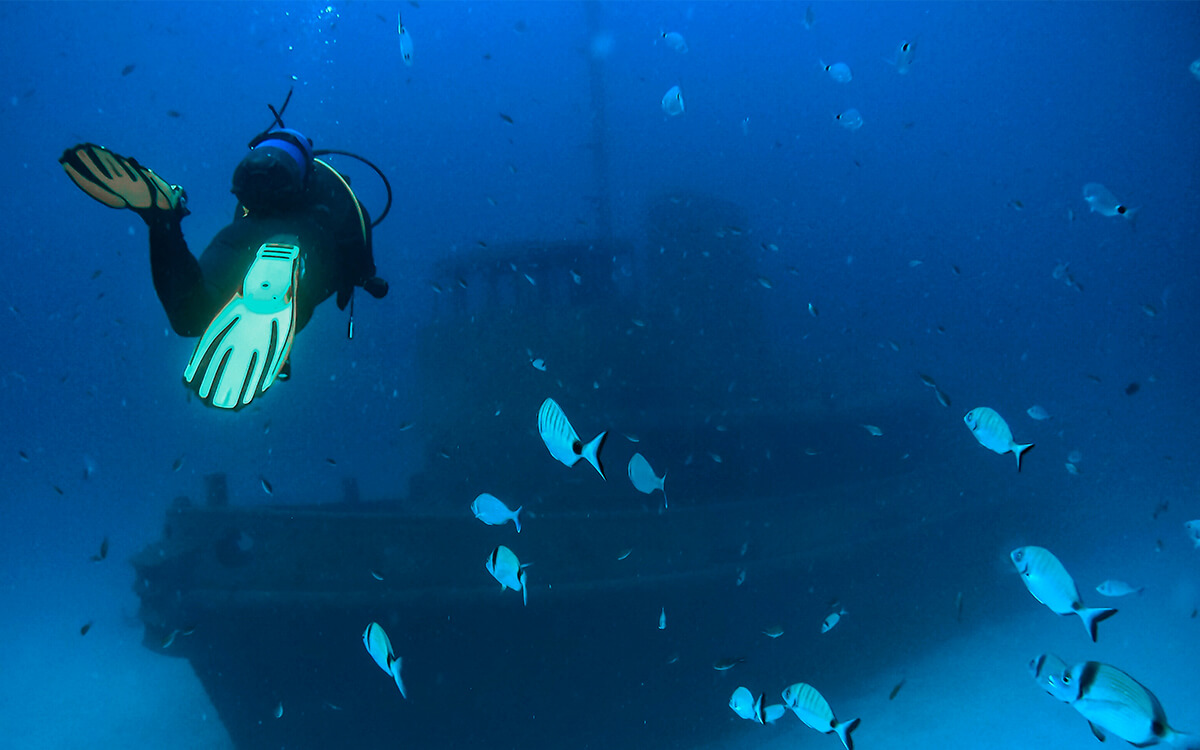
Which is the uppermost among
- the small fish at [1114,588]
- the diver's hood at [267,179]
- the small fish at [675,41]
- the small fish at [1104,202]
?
the small fish at [675,41]

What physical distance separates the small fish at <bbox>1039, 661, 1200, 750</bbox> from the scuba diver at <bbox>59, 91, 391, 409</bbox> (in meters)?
4.64

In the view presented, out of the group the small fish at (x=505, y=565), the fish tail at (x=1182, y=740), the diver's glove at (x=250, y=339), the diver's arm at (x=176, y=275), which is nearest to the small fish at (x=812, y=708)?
the fish tail at (x=1182, y=740)

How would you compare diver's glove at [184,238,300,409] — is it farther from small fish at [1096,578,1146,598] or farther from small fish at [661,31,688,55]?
small fish at [1096,578,1146,598]

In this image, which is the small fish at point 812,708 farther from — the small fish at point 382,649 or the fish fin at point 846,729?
the small fish at point 382,649

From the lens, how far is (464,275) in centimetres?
1015

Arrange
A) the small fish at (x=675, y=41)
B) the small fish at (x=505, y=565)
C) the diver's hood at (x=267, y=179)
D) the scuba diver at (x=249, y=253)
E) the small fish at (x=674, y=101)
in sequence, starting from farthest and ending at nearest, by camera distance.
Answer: the small fish at (x=675, y=41) < the small fish at (x=674, y=101) < the small fish at (x=505, y=565) < the diver's hood at (x=267, y=179) < the scuba diver at (x=249, y=253)

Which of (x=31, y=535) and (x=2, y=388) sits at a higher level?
(x=2, y=388)

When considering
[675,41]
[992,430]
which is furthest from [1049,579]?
[675,41]

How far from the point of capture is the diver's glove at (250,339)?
2953mm

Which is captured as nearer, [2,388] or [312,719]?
[312,719]

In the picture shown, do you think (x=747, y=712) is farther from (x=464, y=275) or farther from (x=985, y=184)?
(x=985, y=184)

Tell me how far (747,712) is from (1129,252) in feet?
367

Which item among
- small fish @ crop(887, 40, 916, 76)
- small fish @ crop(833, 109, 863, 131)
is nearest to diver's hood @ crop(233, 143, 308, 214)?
small fish @ crop(833, 109, 863, 131)

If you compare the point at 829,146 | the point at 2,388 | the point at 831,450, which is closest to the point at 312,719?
the point at 831,450
